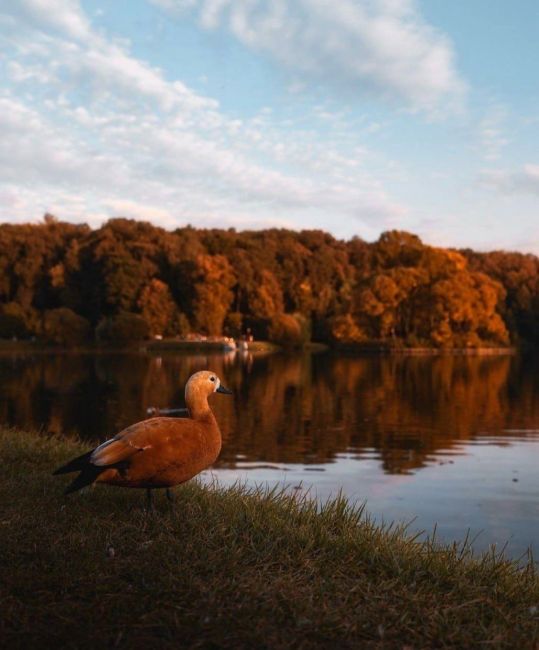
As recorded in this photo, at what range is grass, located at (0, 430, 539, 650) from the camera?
355 cm

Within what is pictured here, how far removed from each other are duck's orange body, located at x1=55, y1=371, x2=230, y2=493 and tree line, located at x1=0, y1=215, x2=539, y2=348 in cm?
6964

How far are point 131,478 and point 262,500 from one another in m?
1.59

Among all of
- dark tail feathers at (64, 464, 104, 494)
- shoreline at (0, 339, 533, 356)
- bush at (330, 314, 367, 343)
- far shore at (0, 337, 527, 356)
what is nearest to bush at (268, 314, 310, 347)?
far shore at (0, 337, 527, 356)

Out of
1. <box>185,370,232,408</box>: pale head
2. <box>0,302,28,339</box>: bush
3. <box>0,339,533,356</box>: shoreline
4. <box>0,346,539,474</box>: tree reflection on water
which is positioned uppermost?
<box>185,370,232,408</box>: pale head

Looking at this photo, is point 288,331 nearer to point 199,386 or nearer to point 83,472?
point 199,386

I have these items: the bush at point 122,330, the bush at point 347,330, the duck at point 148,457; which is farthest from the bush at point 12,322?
the duck at point 148,457

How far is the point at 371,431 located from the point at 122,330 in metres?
61.3

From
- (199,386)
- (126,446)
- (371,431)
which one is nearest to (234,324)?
(371,431)

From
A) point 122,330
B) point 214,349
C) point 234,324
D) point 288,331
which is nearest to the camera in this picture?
point 122,330

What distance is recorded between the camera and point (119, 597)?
388 cm

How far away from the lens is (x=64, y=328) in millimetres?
79125

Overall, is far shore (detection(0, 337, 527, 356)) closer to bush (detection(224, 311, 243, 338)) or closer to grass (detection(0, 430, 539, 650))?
bush (detection(224, 311, 243, 338))

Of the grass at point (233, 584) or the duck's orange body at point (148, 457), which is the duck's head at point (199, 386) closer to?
the duck's orange body at point (148, 457)

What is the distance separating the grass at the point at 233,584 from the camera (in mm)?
3551
